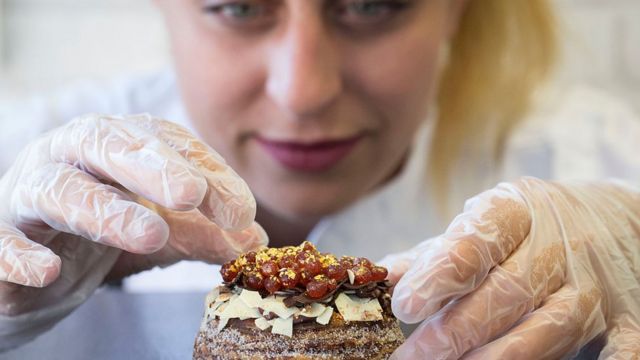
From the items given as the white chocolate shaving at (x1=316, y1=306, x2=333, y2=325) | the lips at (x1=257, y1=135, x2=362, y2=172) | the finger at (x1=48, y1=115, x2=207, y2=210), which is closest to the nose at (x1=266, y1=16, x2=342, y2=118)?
the lips at (x1=257, y1=135, x2=362, y2=172)

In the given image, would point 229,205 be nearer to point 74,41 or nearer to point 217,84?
point 217,84

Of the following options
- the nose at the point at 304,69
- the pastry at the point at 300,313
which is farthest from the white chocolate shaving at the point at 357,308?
the nose at the point at 304,69

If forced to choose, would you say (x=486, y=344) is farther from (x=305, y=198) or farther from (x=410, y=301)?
(x=305, y=198)

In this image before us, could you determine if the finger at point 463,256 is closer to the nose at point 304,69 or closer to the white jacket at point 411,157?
the nose at point 304,69

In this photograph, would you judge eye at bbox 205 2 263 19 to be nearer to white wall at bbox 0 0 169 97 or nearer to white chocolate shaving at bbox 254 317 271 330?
white chocolate shaving at bbox 254 317 271 330

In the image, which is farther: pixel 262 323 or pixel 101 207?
pixel 101 207

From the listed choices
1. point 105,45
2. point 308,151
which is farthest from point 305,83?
point 105,45

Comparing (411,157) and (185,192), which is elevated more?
(185,192)

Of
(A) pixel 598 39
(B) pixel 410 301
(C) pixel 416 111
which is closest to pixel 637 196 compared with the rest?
(B) pixel 410 301
